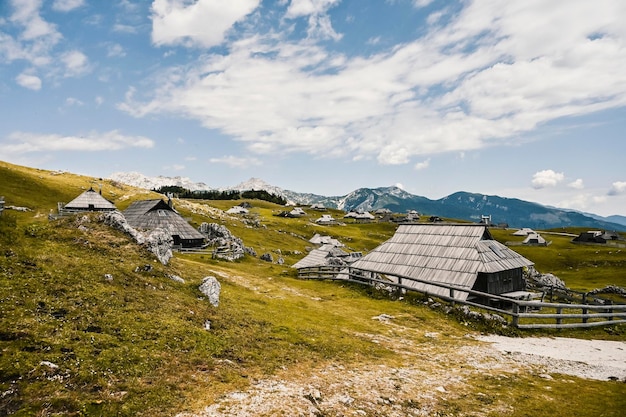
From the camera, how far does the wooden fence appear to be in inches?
892

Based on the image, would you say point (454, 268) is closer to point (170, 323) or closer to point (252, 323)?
point (252, 323)

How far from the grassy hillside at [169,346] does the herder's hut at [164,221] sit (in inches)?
1457

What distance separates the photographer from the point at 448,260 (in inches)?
1342

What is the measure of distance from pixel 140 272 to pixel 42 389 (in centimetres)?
1034

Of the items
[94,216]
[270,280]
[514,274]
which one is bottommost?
[270,280]

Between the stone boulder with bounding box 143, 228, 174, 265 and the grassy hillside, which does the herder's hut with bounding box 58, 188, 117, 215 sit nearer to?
the stone boulder with bounding box 143, 228, 174, 265

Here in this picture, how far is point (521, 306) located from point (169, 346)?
39828 mm

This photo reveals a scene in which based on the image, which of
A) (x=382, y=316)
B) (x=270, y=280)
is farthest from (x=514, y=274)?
(x=270, y=280)

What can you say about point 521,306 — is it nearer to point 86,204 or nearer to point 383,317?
point 383,317

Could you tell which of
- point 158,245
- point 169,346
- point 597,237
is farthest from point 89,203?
point 597,237

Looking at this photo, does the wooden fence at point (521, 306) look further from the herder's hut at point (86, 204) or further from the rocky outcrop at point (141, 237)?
the herder's hut at point (86, 204)

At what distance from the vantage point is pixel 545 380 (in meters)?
13.5

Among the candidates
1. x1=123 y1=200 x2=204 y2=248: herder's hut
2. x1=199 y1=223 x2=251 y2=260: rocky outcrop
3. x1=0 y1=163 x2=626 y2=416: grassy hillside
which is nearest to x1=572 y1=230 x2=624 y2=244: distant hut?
x1=199 y1=223 x2=251 y2=260: rocky outcrop

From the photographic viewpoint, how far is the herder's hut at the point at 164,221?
57.6m
